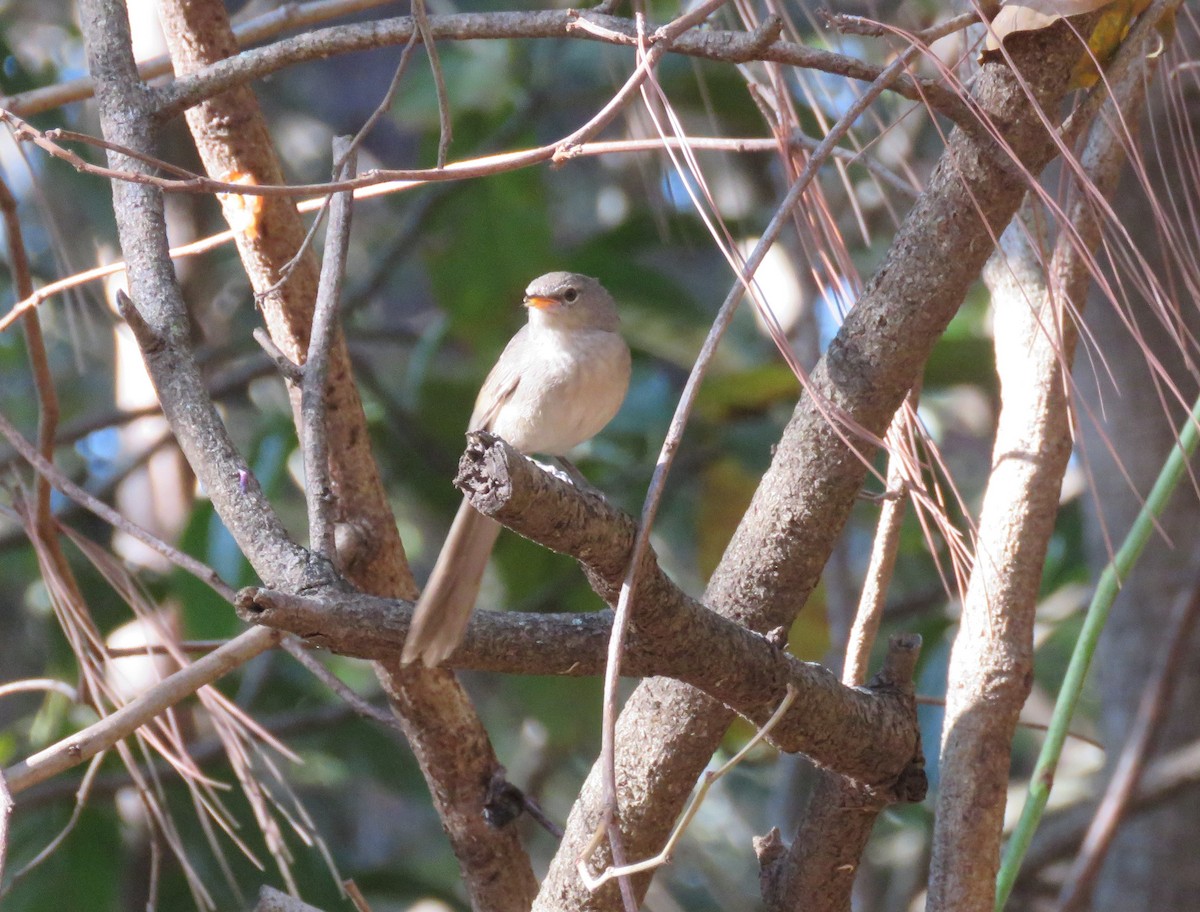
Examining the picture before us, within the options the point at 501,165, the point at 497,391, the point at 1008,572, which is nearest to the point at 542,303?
the point at 497,391

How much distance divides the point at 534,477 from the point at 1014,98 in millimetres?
711

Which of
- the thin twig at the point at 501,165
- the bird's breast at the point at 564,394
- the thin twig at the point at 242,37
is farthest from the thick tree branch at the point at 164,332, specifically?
the bird's breast at the point at 564,394

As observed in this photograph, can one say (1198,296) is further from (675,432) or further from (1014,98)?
(675,432)

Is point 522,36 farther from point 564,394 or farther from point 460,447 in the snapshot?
point 460,447

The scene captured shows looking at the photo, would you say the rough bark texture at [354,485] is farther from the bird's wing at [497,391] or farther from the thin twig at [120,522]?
the bird's wing at [497,391]

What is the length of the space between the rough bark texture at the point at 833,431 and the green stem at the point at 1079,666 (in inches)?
15.1

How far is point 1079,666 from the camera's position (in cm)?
177

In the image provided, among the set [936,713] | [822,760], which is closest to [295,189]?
[822,760]

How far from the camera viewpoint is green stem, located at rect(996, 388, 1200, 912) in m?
1.71

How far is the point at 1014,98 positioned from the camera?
150cm

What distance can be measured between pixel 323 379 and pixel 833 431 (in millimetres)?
641

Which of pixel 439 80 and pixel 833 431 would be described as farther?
pixel 833 431

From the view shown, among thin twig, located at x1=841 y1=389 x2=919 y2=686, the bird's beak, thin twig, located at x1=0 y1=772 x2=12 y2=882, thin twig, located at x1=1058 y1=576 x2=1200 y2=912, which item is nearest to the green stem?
thin twig, located at x1=841 y1=389 x2=919 y2=686

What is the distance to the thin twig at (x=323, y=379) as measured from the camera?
1.57 m
